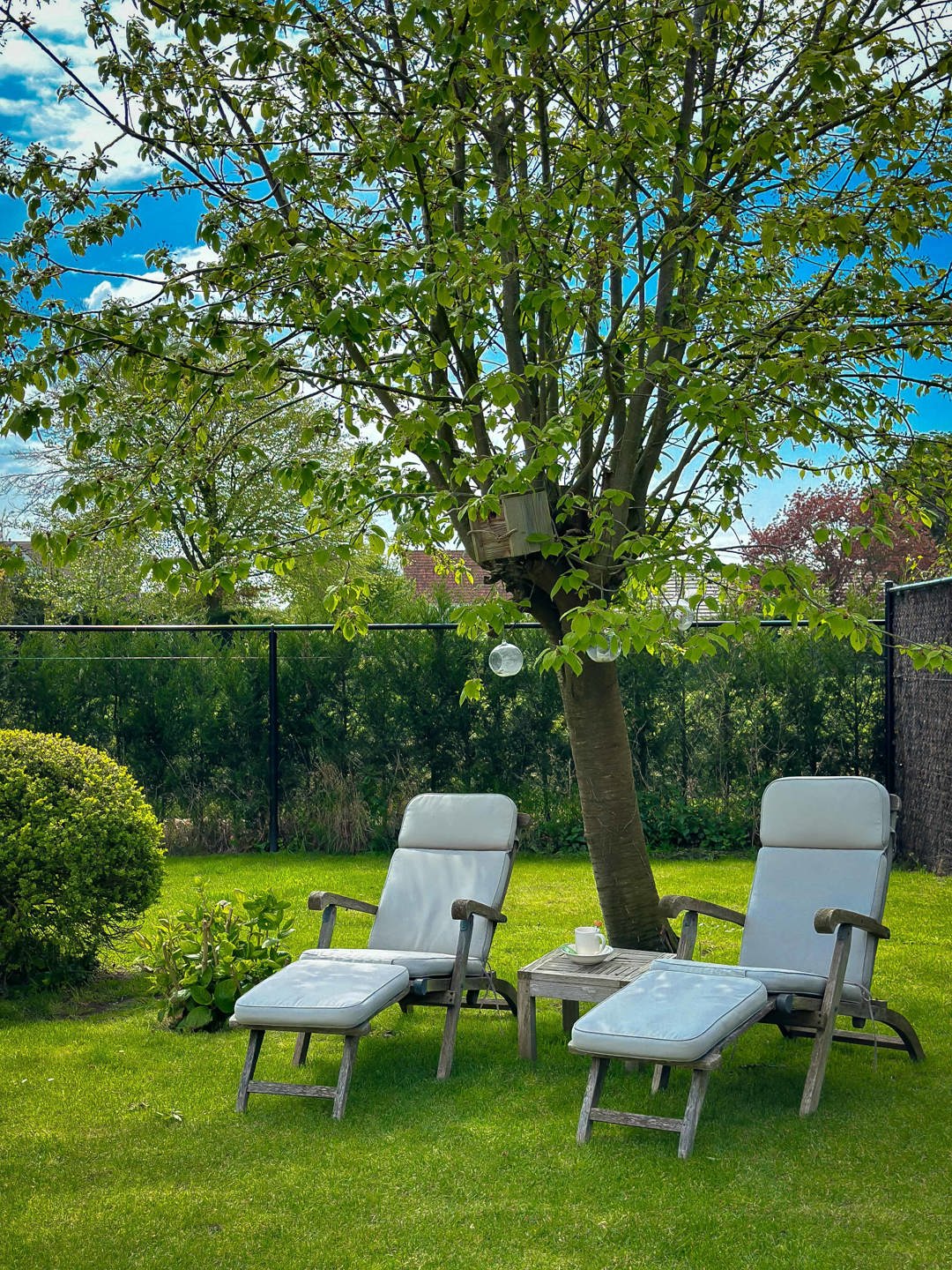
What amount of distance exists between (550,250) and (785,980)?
284 centimetres

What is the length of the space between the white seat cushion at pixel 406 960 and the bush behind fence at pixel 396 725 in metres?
4.76

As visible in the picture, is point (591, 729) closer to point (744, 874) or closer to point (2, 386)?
point (2, 386)

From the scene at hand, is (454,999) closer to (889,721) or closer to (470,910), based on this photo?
(470,910)

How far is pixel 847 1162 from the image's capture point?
3617mm

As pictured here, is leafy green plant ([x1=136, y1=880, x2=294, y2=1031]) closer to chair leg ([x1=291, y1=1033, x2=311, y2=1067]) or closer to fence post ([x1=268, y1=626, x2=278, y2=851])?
chair leg ([x1=291, y1=1033, x2=311, y2=1067])

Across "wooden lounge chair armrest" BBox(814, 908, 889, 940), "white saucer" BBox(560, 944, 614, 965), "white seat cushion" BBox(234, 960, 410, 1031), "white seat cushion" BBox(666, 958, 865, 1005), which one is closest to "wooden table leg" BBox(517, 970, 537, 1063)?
"white saucer" BBox(560, 944, 614, 965)

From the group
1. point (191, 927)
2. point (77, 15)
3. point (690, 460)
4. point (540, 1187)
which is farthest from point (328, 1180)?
point (77, 15)

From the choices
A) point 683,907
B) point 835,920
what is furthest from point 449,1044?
point 835,920

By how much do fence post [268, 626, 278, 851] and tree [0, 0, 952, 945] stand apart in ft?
14.4

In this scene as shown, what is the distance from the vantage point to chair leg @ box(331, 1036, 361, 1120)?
412 centimetres

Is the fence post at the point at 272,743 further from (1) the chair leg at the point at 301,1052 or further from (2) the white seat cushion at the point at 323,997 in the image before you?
(2) the white seat cushion at the point at 323,997

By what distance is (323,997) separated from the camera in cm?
419

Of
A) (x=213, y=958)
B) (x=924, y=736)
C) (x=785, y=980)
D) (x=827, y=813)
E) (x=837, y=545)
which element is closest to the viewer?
(x=785, y=980)

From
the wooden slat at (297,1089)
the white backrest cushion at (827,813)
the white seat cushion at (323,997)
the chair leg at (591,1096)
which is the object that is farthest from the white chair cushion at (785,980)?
the wooden slat at (297,1089)
